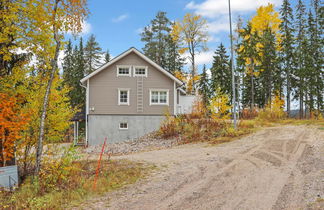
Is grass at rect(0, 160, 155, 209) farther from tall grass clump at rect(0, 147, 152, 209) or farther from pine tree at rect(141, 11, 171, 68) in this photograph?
pine tree at rect(141, 11, 171, 68)

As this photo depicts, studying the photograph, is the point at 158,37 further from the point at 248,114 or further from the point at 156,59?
the point at 248,114

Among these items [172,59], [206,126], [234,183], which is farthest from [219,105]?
[172,59]

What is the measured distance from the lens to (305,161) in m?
9.85

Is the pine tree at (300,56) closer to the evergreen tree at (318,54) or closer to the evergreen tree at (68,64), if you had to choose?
the evergreen tree at (318,54)

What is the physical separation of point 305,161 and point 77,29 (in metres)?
9.54

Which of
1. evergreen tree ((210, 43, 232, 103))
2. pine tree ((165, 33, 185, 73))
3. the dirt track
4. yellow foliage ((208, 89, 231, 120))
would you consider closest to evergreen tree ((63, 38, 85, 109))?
pine tree ((165, 33, 185, 73))

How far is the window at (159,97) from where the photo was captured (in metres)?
22.5

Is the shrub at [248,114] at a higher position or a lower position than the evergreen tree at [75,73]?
lower

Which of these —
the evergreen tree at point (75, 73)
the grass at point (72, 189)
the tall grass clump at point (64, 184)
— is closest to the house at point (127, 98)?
the tall grass clump at point (64, 184)

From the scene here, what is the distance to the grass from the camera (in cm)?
671

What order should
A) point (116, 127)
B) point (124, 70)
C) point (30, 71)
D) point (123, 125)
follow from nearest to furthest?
1. point (30, 71)
2. point (116, 127)
3. point (123, 125)
4. point (124, 70)

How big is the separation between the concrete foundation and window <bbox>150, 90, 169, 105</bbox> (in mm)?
1373

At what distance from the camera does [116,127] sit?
21.8 metres

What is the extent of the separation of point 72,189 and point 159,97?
15.4 meters
